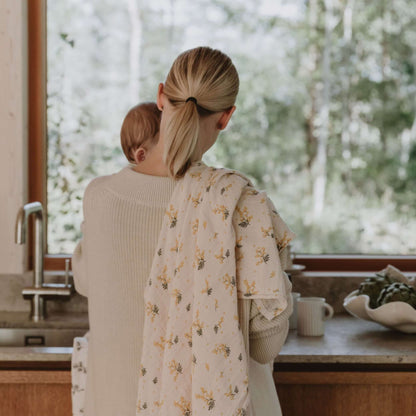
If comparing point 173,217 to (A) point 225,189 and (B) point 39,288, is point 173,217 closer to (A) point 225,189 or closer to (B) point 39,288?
(A) point 225,189

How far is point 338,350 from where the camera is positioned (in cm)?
183

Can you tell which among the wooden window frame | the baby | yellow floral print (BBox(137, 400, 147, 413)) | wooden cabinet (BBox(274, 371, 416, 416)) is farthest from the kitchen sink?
yellow floral print (BBox(137, 400, 147, 413))

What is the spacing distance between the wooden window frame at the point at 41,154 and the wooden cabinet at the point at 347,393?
733 millimetres

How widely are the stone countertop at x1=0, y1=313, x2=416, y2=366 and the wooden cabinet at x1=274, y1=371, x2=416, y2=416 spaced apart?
0.03 m

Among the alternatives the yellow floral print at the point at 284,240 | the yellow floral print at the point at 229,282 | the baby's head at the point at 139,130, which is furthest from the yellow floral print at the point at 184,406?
the baby's head at the point at 139,130

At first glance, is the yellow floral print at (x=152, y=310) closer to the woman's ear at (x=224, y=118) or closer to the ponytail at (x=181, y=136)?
the ponytail at (x=181, y=136)

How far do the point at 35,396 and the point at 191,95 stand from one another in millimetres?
957

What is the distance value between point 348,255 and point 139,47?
120 cm

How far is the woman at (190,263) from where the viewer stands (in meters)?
1.28

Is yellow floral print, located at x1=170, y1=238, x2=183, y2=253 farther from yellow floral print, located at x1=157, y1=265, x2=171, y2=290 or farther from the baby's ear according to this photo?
the baby's ear

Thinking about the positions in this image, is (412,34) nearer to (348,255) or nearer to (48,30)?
(348,255)

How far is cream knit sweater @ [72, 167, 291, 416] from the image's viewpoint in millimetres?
1328

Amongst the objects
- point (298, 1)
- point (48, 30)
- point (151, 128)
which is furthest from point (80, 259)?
point (298, 1)

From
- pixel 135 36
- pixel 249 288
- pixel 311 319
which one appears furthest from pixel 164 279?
pixel 135 36
